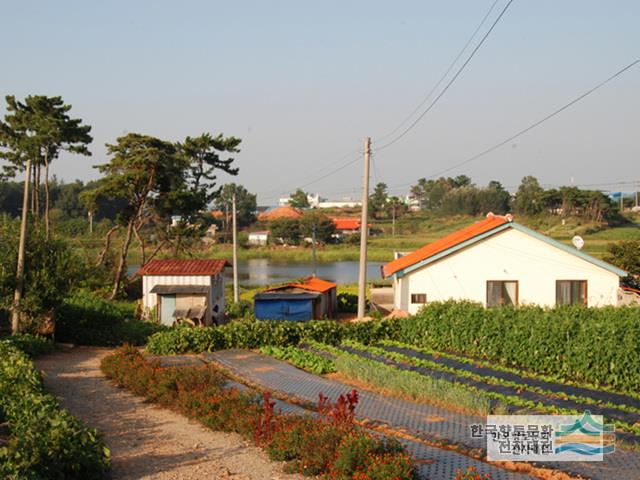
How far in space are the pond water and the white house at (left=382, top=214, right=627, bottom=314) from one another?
2407 centimetres

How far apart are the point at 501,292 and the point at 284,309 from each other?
7700 mm

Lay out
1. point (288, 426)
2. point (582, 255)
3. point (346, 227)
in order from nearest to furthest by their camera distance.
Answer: point (288, 426) → point (582, 255) → point (346, 227)

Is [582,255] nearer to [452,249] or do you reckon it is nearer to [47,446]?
[452,249]

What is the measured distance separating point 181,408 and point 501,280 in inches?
561

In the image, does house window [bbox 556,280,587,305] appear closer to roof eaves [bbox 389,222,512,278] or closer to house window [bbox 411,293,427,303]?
roof eaves [bbox 389,222,512,278]

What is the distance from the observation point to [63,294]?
841 inches

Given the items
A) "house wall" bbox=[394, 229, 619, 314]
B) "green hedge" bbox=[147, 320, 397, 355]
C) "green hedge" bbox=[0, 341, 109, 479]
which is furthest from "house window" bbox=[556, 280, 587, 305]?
"green hedge" bbox=[0, 341, 109, 479]

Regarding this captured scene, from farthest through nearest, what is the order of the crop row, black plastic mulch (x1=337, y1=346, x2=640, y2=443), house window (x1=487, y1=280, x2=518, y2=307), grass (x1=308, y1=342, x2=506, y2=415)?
house window (x1=487, y1=280, x2=518, y2=307) < grass (x1=308, y1=342, x2=506, y2=415) < the crop row < black plastic mulch (x1=337, y1=346, x2=640, y2=443)

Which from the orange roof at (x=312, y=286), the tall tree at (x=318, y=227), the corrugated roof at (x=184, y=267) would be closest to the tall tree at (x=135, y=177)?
the corrugated roof at (x=184, y=267)

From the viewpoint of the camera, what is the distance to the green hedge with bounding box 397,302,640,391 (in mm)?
14594

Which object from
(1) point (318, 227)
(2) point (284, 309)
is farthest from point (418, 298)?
(1) point (318, 227)

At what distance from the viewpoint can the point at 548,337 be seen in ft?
52.9

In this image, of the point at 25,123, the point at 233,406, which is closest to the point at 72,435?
the point at 233,406

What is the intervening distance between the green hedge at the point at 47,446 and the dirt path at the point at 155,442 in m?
0.52
